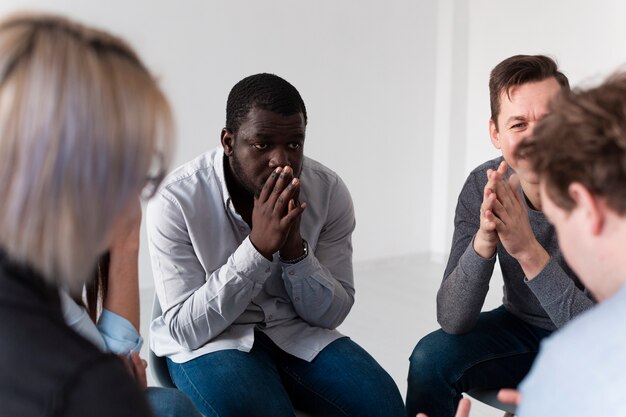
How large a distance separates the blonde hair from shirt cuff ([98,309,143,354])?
0.59 meters

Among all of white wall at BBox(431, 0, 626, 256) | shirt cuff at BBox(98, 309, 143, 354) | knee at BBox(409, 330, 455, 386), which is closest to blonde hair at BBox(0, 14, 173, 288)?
shirt cuff at BBox(98, 309, 143, 354)

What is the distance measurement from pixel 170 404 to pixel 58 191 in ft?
2.41

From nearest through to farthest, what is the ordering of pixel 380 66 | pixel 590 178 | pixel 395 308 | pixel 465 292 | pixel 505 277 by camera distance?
pixel 590 178
pixel 465 292
pixel 505 277
pixel 395 308
pixel 380 66

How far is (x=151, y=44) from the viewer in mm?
3645

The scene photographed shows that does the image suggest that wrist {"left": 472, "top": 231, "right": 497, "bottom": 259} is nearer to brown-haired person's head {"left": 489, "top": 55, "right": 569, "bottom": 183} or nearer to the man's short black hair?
brown-haired person's head {"left": 489, "top": 55, "right": 569, "bottom": 183}

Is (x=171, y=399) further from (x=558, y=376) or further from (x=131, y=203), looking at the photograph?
(x=558, y=376)

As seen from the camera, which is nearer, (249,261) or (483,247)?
(249,261)

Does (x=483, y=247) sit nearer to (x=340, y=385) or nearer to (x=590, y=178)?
(x=340, y=385)

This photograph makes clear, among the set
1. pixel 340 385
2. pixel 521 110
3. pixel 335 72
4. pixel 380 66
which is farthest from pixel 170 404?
pixel 380 66

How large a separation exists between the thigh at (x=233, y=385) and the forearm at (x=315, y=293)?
0.57ft

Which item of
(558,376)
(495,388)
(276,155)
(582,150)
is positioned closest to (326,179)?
(276,155)

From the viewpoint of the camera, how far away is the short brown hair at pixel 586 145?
0.97 metres

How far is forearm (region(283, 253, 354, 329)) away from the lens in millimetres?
1832

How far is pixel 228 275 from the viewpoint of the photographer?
174 centimetres
